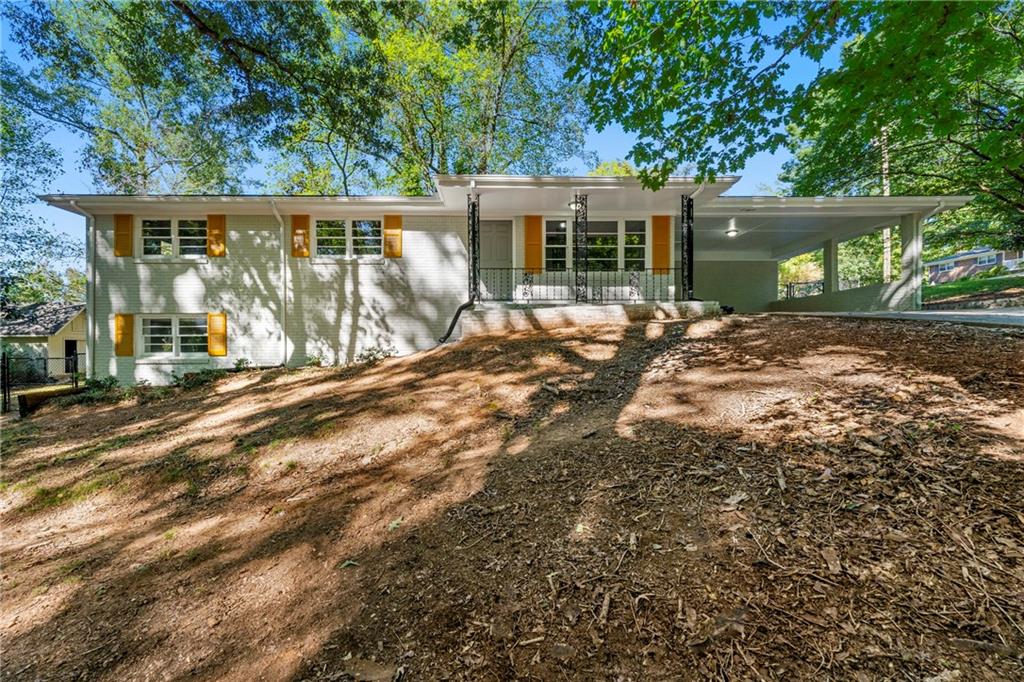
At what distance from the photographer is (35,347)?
19.5 m

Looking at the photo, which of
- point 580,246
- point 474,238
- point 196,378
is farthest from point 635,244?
point 196,378

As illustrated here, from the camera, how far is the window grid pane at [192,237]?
33.8 feet

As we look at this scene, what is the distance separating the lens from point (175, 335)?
33.8 ft

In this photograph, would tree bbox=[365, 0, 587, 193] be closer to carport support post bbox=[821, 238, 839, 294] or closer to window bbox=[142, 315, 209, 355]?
window bbox=[142, 315, 209, 355]

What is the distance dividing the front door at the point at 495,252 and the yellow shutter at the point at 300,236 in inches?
173

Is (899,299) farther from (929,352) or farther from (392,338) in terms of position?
(392,338)

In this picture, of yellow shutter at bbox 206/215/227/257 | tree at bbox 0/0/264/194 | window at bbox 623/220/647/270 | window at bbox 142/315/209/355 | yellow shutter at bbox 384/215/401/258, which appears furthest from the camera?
window at bbox 623/220/647/270

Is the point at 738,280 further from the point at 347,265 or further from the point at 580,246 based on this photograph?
the point at 347,265

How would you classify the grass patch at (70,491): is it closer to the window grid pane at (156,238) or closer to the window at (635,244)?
the window grid pane at (156,238)

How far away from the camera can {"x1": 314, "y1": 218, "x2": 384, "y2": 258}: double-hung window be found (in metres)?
10.6

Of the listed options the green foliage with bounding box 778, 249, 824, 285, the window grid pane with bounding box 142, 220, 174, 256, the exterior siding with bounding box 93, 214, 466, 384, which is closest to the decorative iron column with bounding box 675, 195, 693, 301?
the exterior siding with bounding box 93, 214, 466, 384

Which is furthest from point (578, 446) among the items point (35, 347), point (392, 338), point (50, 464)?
A: point (35, 347)

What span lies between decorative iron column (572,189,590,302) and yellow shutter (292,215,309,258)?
6.58 meters

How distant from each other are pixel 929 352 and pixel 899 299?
7849mm
